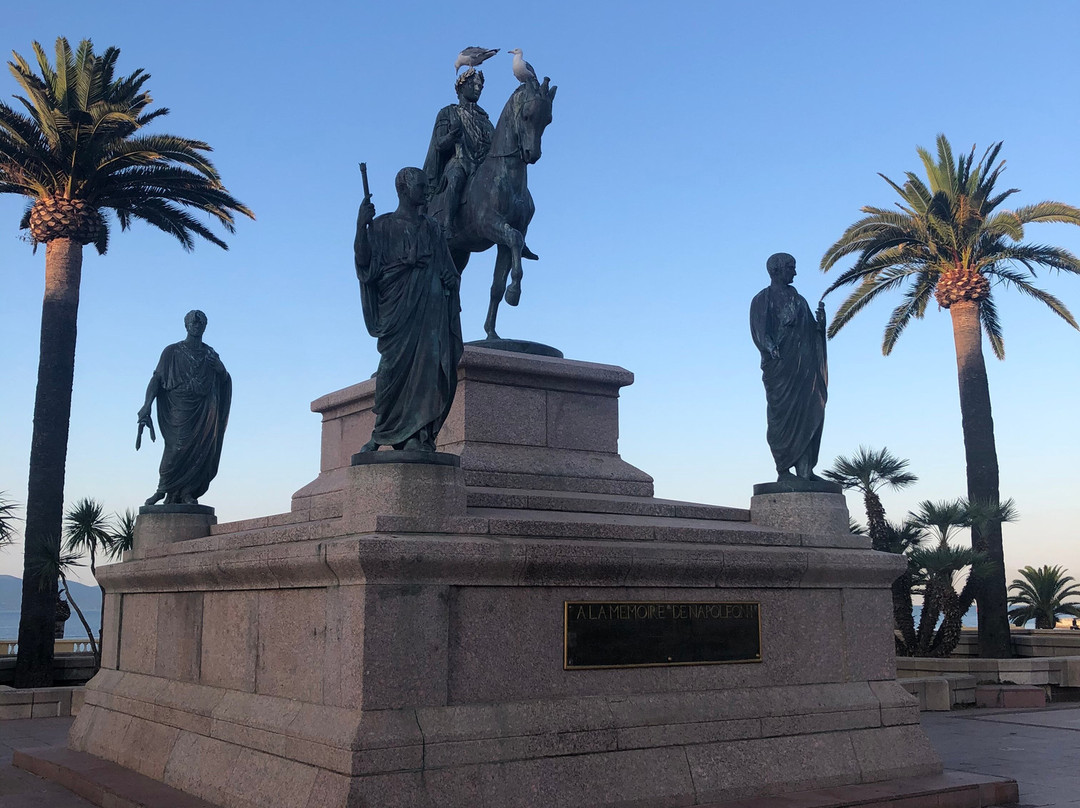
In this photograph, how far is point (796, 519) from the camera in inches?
393

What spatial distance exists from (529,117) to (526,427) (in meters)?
3.32

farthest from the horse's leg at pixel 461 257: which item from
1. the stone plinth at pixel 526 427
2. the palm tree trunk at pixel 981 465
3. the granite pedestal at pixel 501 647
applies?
the palm tree trunk at pixel 981 465

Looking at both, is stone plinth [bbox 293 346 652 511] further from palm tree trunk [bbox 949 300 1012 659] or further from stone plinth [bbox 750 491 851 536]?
palm tree trunk [bbox 949 300 1012 659]

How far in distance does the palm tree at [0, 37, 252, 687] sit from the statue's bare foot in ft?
43.7

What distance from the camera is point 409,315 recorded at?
8.55 metres

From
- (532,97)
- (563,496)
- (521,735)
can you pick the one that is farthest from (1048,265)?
(521,735)

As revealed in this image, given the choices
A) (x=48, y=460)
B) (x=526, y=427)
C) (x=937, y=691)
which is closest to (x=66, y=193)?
(x=48, y=460)

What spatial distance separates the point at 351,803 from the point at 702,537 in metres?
3.64

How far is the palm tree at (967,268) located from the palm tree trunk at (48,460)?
19.0 metres

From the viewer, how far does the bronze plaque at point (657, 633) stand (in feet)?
26.8

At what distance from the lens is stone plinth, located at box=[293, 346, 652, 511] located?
10.1 meters

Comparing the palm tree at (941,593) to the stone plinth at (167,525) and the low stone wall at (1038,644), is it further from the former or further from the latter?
the stone plinth at (167,525)

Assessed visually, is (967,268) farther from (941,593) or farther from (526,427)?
(526,427)

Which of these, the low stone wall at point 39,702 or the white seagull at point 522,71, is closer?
the white seagull at point 522,71
